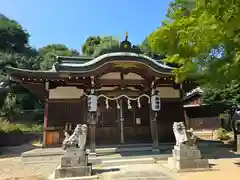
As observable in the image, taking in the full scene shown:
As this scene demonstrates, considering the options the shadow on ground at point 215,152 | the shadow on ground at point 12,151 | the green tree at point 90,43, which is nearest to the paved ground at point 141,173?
the shadow on ground at point 215,152

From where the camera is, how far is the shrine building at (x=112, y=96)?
31.2ft

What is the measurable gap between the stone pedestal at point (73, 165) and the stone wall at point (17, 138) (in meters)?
10.8

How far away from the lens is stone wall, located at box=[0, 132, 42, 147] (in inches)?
589

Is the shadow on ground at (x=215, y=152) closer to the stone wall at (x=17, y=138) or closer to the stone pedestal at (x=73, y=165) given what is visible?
the stone pedestal at (x=73, y=165)

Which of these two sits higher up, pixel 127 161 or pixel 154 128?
pixel 154 128

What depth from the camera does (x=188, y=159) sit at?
21.8ft

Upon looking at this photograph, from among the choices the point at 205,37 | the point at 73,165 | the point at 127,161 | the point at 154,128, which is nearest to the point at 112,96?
the point at 154,128

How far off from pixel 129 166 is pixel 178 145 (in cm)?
189

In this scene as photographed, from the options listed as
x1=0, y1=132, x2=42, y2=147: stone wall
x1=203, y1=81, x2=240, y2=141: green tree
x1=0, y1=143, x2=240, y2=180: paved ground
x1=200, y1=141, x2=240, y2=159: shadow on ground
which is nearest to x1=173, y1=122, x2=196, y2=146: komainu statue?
x1=0, y1=143, x2=240, y2=180: paved ground

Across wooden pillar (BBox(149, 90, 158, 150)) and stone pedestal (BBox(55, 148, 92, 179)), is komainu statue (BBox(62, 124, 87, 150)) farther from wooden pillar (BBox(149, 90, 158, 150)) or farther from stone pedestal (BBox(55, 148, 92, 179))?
wooden pillar (BBox(149, 90, 158, 150))

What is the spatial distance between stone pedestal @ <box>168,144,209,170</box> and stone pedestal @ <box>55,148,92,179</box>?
9.06 ft

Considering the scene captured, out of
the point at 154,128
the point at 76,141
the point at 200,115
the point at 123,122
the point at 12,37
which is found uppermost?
the point at 12,37

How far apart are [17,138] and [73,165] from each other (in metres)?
11.8

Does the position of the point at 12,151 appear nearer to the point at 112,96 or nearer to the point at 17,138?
the point at 17,138
